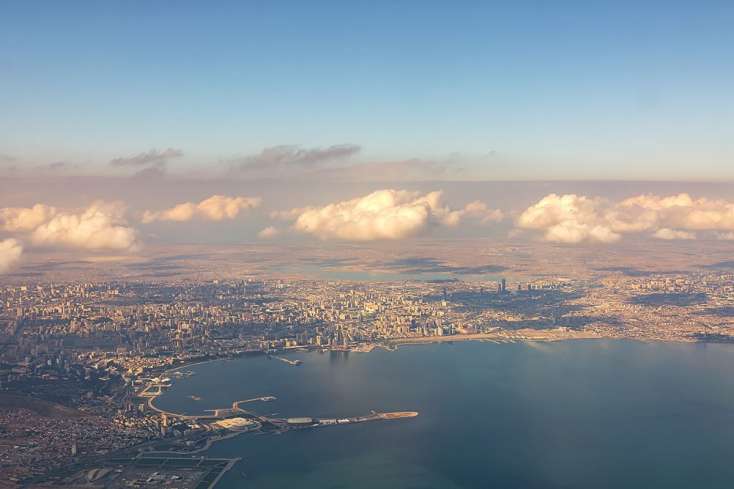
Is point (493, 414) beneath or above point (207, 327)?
beneath

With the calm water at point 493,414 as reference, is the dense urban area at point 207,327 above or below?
above

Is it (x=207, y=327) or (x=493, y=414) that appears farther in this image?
(x=207, y=327)

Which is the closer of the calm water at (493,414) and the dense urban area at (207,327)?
the calm water at (493,414)

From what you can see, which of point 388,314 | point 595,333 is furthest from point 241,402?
point 595,333

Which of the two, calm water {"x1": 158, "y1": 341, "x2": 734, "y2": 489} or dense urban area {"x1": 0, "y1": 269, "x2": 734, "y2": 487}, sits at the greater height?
dense urban area {"x1": 0, "y1": 269, "x2": 734, "y2": 487}

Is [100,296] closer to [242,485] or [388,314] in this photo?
[388,314]

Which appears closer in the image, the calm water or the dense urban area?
the calm water
